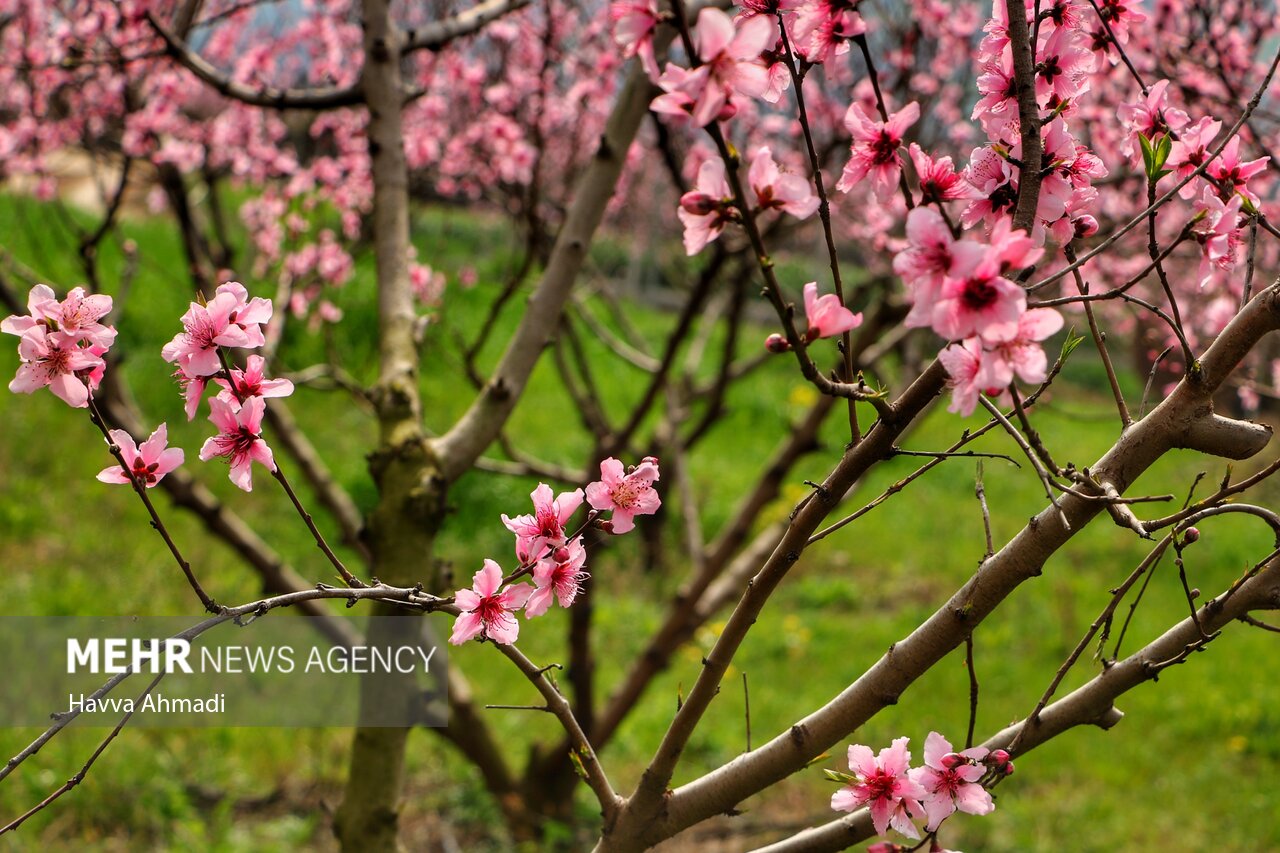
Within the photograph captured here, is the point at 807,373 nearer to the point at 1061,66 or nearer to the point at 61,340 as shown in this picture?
the point at 1061,66

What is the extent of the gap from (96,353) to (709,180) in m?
0.76

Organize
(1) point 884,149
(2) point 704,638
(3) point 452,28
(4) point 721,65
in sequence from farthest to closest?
(2) point 704,638 < (3) point 452,28 < (1) point 884,149 < (4) point 721,65

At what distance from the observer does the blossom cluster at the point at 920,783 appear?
1.23 meters

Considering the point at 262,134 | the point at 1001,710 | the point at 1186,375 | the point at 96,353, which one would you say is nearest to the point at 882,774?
the point at 1186,375

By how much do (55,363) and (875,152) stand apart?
36.2 inches

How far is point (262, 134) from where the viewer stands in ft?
21.6

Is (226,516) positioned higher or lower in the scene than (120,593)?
lower

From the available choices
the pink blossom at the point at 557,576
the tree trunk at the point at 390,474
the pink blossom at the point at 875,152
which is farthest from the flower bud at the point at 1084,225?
the tree trunk at the point at 390,474

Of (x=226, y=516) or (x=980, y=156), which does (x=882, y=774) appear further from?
(x=226, y=516)

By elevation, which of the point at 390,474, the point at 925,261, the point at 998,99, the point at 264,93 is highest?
the point at 264,93

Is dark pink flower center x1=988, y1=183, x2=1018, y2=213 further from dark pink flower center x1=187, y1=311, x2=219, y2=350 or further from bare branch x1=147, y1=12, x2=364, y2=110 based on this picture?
bare branch x1=147, y1=12, x2=364, y2=110

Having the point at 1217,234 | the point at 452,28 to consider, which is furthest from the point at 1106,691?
the point at 452,28

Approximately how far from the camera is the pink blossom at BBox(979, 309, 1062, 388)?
84 centimetres

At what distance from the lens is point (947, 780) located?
125 centimetres
